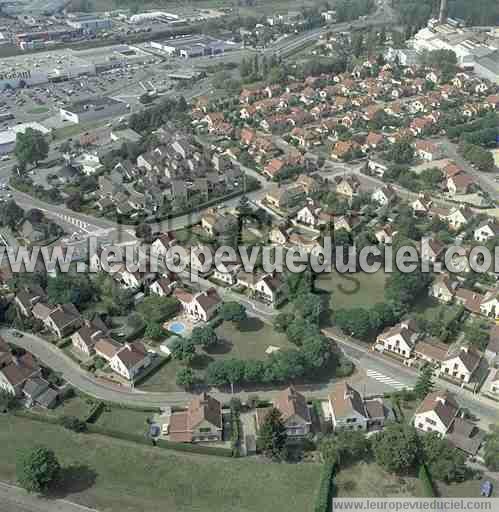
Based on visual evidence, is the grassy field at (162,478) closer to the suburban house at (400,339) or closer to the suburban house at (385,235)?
the suburban house at (400,339)

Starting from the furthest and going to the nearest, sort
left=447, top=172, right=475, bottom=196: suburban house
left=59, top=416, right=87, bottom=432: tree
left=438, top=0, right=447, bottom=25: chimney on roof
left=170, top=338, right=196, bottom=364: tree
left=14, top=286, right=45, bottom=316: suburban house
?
1. left=438, top=0, right=447, bottom=25: chimney on roof
2. left=447, top=172, right=475, bottom=196: suburban house
3. left=14, top=286, right=45, bottom=316: suburban house
4. left=170, top=338, right=196, bottom=364: tree
5. left=59, top=416, right=87, bottom=432: tree

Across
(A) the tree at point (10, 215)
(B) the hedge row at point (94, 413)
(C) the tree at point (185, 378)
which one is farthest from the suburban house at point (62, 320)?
(A) the tree at point (10, 215)

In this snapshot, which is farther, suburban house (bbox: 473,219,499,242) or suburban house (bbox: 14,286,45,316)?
suburban house (bbox: 473,219,499,242)

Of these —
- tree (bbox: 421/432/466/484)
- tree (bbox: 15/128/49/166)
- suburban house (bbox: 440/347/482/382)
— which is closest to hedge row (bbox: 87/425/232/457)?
tree (bbox: 421/432/466/484)

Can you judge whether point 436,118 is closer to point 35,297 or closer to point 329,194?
point 329,194

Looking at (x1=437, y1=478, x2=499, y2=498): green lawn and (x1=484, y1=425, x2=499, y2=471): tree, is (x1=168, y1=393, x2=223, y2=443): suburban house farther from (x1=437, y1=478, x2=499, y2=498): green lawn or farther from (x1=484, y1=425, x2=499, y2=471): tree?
(x1=484, y1=425, x2=499, y2=471): tree

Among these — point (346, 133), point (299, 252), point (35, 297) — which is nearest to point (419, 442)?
point (299, 252)

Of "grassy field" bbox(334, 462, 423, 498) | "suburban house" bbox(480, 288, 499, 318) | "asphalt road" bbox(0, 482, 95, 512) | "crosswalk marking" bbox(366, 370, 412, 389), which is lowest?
"asphalt road" bbox(0, 482, 95, 512)
